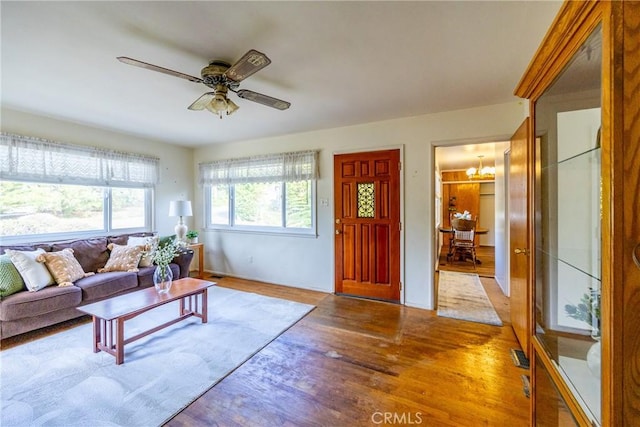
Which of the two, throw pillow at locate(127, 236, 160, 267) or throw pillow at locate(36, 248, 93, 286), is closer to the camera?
throw pillow at locate(36, 248, 93, 286)

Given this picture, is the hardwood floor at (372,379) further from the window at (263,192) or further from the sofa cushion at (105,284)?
the window at (263,192)

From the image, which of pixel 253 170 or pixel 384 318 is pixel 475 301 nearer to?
pixel 384 318

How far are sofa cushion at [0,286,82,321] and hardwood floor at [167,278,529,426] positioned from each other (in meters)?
2.02

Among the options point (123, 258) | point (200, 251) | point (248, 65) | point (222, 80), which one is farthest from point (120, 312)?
point (200, 251)

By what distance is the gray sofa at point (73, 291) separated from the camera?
2463 millimetres

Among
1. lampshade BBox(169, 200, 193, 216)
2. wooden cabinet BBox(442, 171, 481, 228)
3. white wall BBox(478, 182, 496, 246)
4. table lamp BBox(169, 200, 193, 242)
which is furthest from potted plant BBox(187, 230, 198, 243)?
white wall BBox(478, 182, 496, 246)

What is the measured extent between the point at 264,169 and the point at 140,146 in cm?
201

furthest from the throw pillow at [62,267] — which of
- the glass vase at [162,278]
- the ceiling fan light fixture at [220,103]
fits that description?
the ceiling fan light fixture at [220,103]

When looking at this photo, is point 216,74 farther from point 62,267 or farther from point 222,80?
point 62,267

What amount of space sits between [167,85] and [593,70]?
2.87 m

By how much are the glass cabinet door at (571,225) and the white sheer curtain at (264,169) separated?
2.89m

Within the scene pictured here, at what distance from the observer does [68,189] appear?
3.60 m

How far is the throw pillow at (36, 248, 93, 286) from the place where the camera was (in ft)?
9.34

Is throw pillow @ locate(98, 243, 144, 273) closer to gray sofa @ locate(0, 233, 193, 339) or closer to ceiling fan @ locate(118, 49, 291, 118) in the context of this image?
gray sofa @ locate(0, 233, 193, 339)
